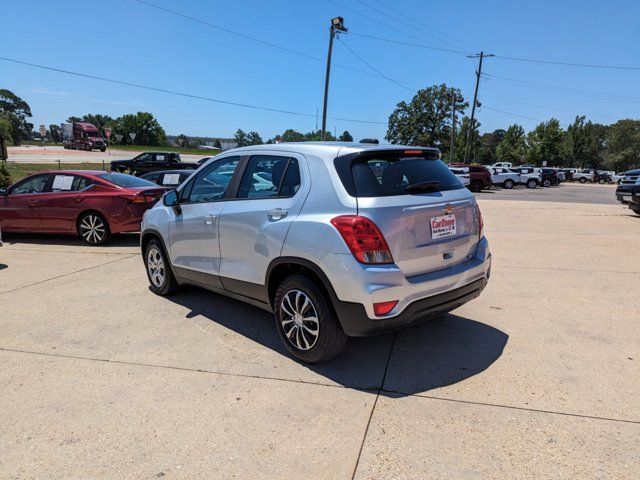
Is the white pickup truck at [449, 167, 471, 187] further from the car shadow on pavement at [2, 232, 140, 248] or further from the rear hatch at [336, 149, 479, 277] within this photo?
the rear hatch at [336, 149, 479, 277]

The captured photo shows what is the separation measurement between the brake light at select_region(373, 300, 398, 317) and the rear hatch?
247 millimetres

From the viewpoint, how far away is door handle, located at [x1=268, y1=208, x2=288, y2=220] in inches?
140


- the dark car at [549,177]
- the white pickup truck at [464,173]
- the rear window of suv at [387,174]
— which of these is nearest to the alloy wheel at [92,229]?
the rear window of suv at [387,174]

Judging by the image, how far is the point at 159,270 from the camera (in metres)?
5.40

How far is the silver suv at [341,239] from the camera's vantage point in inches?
123

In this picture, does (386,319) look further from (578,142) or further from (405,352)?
(578,142)

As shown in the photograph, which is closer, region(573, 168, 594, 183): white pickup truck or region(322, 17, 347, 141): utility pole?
region(322, 17, 347, 141): utility pole

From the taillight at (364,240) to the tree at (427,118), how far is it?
3006 inches

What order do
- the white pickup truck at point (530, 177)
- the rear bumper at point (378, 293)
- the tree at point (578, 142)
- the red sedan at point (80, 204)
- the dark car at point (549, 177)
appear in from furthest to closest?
the tree at point (578, 142) → the dark car at point (549, 177) → the white pickup truck at point (530, 177) → the red sedan at point (80, 204) → the rear bumper at point (378, 293)

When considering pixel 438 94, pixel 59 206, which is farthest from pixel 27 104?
pixel 59 206

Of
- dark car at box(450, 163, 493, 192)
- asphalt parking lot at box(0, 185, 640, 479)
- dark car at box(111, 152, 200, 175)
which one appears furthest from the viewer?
dark car at box(450, 163, 493, 192)

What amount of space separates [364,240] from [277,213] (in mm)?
872

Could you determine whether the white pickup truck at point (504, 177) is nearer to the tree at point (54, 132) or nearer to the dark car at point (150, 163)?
the dark car at point (150, 163)

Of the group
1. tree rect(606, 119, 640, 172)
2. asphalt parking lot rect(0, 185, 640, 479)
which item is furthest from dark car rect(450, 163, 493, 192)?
tree rect(606, 119, 640, 172)
